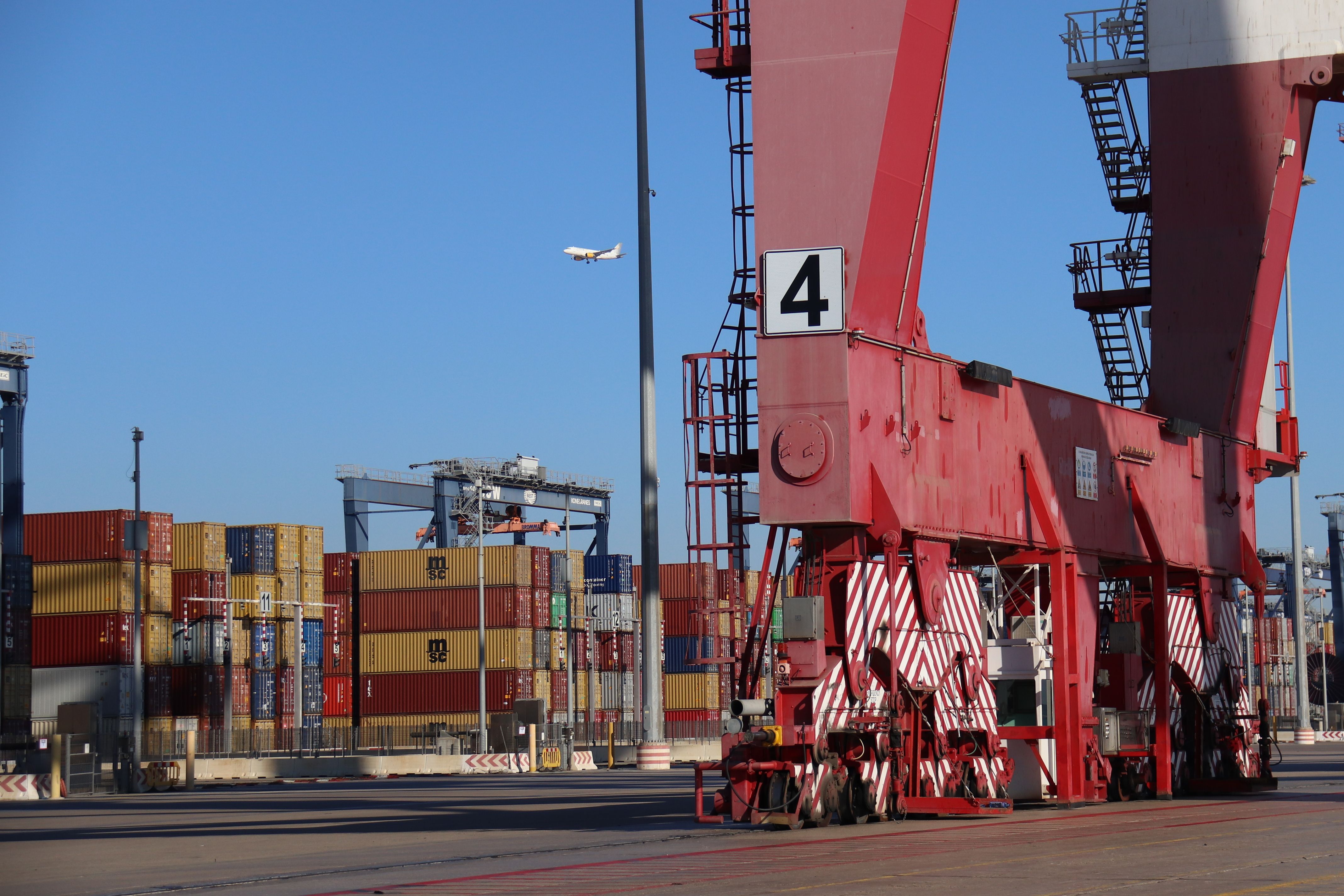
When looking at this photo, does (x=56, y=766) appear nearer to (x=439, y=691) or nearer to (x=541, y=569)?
(x=439, y=691)

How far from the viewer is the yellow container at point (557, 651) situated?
6444 centimetres

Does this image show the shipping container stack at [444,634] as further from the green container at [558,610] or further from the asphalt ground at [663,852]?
the asphalt ground at [663,852]

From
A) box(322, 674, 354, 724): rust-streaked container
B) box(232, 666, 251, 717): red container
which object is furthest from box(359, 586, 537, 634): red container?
box(232, 666, 251, 717): red container

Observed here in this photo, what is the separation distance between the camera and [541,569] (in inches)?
2512

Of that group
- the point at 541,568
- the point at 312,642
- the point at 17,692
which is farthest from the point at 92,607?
the point at 541,568

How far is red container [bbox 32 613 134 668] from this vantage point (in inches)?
2153

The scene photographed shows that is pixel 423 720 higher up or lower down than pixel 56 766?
lower down

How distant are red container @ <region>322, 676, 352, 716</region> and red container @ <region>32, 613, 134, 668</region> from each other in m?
11.5

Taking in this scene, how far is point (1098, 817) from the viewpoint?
16.9m

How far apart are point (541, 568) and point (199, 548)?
1296 centimetres

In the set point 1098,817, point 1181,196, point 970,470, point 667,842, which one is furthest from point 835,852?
point 1181,196

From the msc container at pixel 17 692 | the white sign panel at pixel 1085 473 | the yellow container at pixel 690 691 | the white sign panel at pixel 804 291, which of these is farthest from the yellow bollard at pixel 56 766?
the yellow container at pixel 690 691

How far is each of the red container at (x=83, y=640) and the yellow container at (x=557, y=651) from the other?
16262 millimetres

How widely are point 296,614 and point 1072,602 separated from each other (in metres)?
42.9
